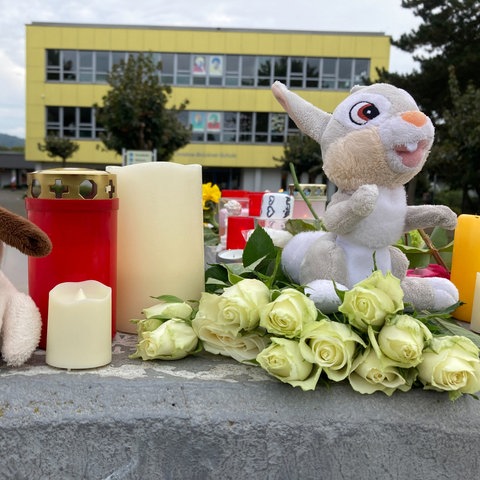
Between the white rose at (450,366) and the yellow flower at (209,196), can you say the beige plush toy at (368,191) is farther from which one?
the yellow flower at (209,196)

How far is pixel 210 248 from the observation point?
1.82 metres

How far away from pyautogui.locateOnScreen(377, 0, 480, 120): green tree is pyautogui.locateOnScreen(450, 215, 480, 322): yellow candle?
39.6 ft

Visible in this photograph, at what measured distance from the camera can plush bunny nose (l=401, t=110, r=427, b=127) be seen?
80 centimetres

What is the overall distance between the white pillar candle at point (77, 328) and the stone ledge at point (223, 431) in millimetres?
37

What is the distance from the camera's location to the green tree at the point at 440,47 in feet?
39.8

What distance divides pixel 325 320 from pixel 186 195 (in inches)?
13.3

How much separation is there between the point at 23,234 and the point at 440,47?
13975mm

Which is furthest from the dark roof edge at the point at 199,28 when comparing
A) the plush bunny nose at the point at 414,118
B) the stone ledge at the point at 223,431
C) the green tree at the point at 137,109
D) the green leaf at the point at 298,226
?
the stone ledge at the point at 223,431

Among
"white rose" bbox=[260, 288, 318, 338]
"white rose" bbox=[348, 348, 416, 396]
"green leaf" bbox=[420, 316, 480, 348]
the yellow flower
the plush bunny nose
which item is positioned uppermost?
the plush bunny nose

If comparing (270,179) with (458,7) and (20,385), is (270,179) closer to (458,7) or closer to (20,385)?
(458,7)

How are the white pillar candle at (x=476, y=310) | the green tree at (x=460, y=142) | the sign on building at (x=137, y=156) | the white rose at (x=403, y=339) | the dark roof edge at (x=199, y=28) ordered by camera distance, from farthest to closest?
the dark roof edge at (x=199, y=28) < the green tree at (x=460, y=142) < the sign on building at (x=137, y=156) < the white pillar candle at (x=476, y=310) < the white rose at (x=403, y=339)

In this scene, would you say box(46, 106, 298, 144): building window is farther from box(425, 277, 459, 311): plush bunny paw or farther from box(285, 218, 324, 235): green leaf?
box(425, 277, 459, 311): plush bunny paw

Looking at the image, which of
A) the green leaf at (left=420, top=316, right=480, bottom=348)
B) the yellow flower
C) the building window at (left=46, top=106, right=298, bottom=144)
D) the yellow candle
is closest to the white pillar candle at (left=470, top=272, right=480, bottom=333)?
the yellow candle

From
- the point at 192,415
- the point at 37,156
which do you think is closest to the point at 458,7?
the point at 192,415
